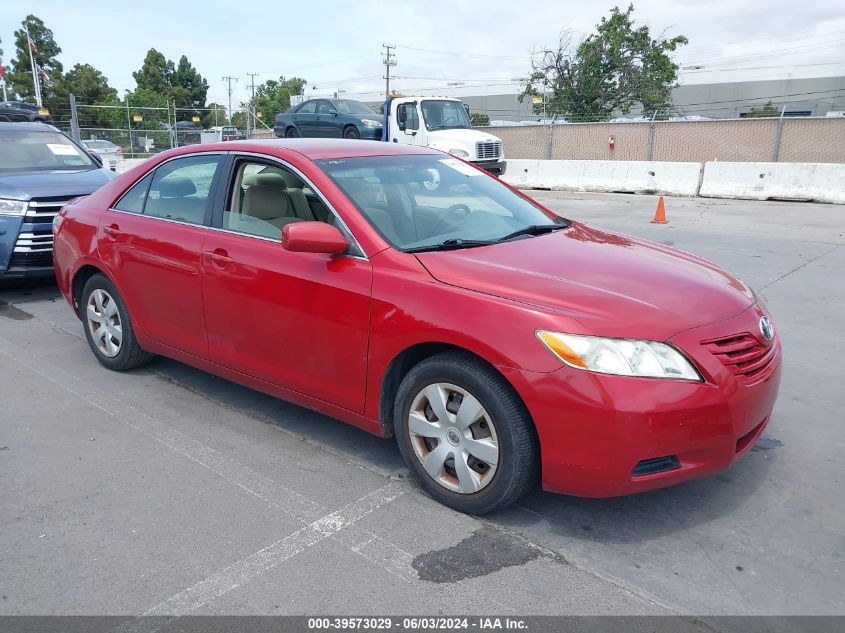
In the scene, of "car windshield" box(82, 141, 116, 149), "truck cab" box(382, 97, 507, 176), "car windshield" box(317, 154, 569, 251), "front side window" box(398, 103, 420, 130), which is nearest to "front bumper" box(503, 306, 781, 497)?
"car windshield" box(317, 154, 569, 251)

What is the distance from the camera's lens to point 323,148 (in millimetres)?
4230

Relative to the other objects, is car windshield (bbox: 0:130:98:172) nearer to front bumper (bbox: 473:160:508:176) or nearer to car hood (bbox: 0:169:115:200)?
car hood (bbox: 0:169:115:200)

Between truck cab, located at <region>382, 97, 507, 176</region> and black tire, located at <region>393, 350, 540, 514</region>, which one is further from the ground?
truck cab, located at <region>382, 97, 507, 176</region>

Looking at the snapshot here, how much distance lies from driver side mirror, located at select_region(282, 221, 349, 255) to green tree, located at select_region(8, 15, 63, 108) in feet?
218

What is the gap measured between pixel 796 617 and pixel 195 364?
3.44 metres

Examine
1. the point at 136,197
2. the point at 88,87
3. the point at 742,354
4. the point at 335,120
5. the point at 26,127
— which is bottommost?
the point at 742,354

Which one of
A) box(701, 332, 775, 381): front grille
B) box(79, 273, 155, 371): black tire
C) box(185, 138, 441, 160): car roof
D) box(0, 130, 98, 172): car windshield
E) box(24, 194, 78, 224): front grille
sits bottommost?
box(79, 273, 155, 371): black tire

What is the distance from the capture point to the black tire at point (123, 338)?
494 cm

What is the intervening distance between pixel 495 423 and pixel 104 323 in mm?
3347

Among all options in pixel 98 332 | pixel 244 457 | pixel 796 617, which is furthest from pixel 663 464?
pixel 98 332

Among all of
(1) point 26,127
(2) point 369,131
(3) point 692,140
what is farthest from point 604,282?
(3) point 692,140

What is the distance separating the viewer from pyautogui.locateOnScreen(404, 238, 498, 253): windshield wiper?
3.55 m

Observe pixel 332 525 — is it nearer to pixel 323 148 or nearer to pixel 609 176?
pixel 323 148

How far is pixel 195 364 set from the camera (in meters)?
4.50
